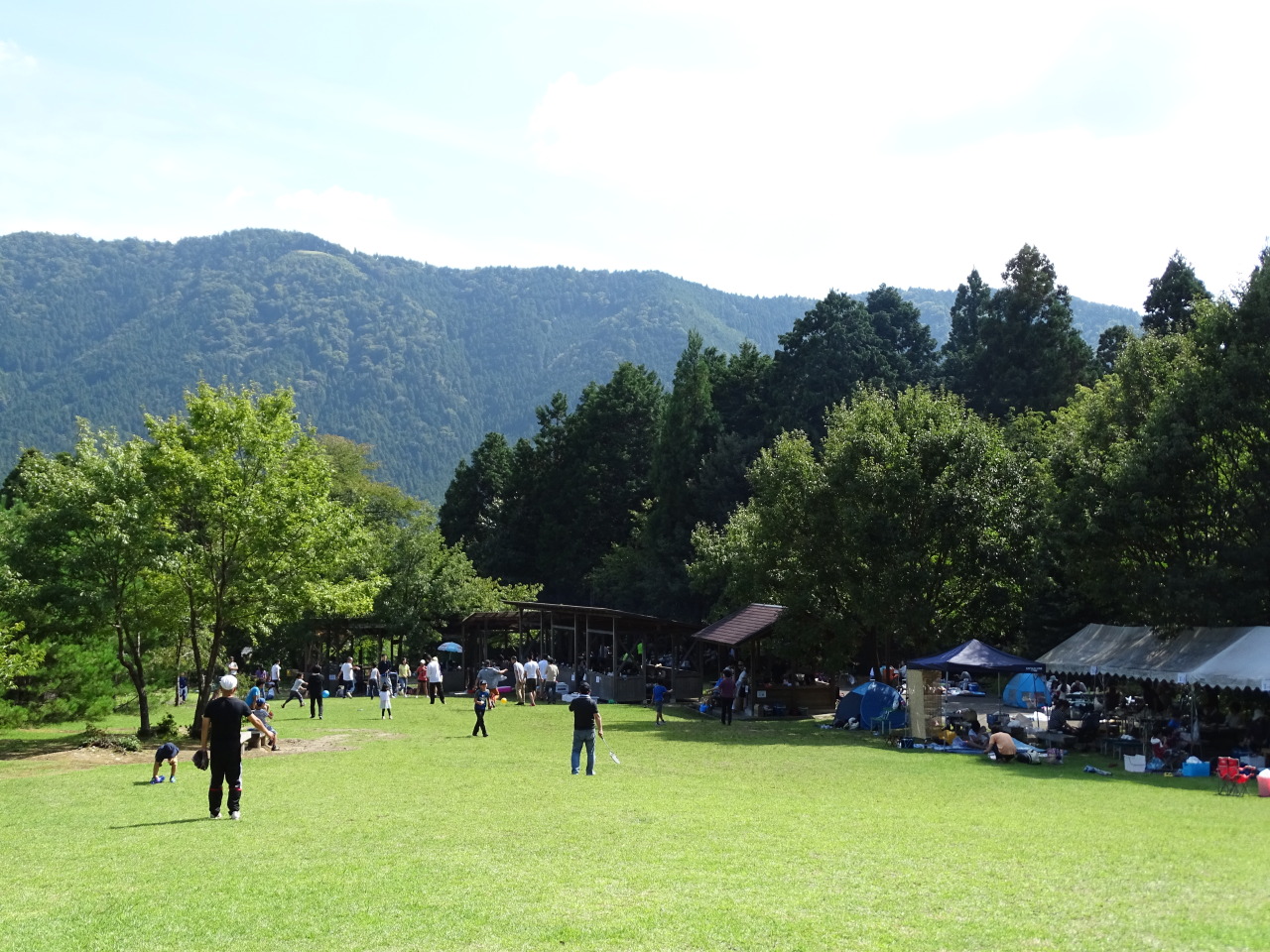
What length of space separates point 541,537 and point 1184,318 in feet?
122

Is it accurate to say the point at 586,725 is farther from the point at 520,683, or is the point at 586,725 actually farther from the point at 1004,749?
the point at 520,683

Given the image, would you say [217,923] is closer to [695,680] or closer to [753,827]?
[753,827]

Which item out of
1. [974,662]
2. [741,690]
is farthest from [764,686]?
[974,662]

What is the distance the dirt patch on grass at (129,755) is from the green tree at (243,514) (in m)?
2.84

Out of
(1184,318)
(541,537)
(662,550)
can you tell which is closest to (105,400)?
(541,537)

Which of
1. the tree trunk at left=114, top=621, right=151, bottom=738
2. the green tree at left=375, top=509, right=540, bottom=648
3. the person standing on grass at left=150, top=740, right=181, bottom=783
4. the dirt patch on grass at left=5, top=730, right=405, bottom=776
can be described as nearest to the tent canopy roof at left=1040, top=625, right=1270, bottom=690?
the dirt patch on grass at left=5, top=730, right=405, bottom=776

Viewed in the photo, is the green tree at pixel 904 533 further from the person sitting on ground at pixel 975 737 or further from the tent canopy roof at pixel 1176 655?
the person sitting on ground at pixel 975 737

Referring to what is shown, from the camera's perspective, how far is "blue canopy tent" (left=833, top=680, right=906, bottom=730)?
25.4m

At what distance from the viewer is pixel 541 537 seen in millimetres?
68812

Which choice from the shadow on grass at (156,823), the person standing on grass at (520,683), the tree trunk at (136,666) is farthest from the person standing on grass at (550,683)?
the shadow on grass at (156,823)

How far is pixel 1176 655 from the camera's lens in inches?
845

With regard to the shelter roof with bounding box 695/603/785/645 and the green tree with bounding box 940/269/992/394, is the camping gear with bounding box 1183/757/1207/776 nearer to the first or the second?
the shelter roof with bounding box 695/603/785/645

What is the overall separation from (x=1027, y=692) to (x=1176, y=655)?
14.2 m

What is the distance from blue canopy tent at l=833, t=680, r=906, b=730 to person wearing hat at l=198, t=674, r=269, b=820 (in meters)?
16.7
